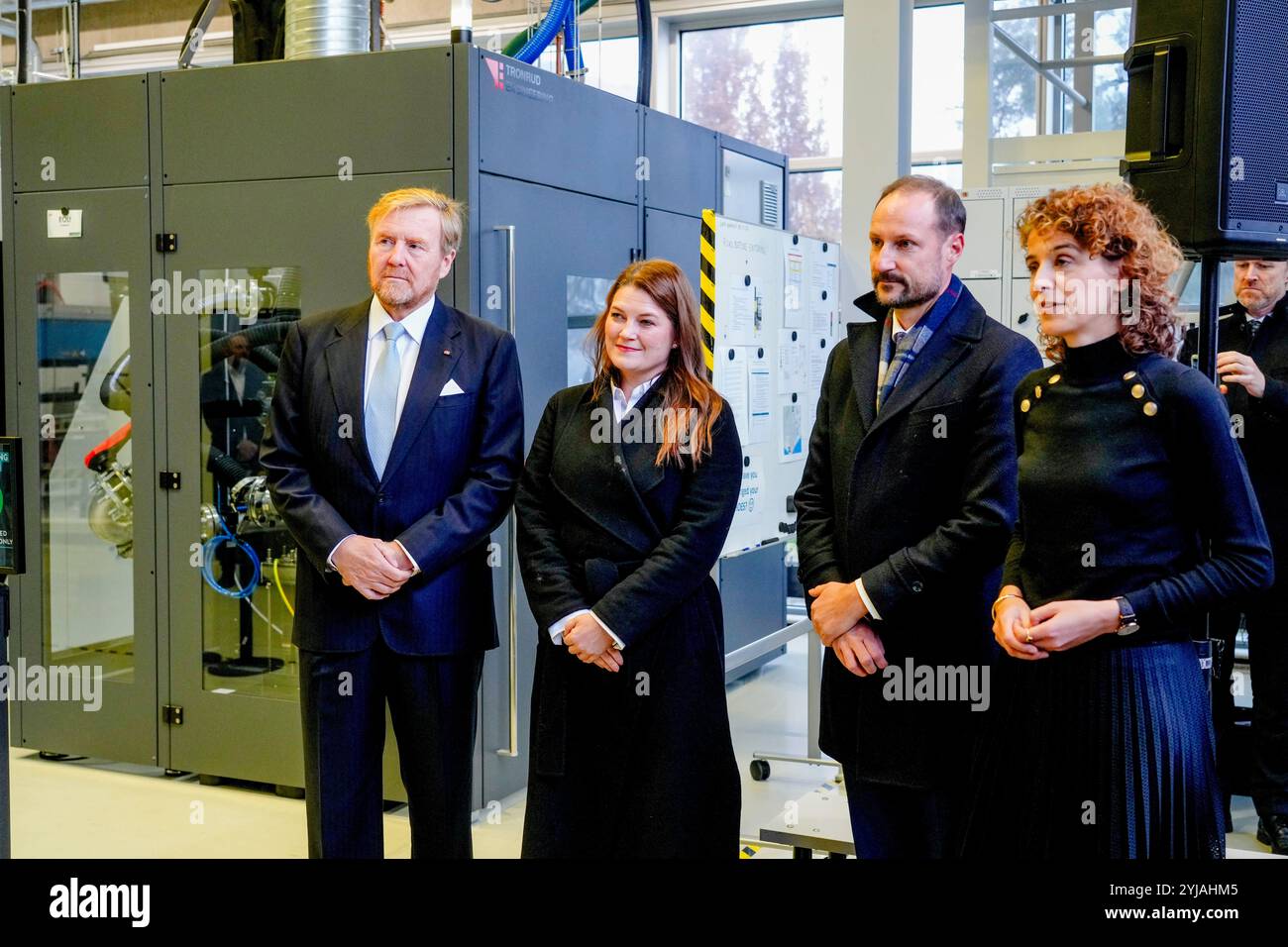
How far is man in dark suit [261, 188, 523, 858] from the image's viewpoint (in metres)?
2.90

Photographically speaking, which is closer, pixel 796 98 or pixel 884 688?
pixel 884 688

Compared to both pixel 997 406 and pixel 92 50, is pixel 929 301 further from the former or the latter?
pixel 92 50

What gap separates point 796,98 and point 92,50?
16.6ft

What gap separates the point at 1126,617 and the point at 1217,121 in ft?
3.75

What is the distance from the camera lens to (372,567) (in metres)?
2.84

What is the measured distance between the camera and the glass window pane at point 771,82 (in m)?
8.12

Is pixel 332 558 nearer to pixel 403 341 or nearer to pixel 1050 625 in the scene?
pixel 403 341

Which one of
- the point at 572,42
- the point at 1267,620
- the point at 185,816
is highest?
the point at 572,42

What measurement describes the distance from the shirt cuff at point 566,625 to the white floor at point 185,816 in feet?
3.72
